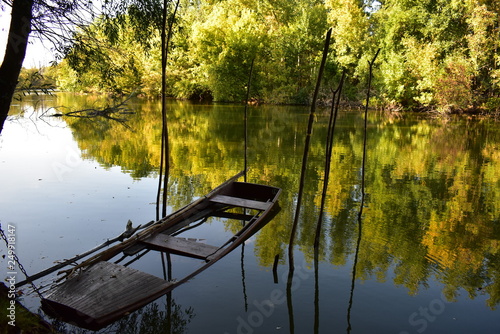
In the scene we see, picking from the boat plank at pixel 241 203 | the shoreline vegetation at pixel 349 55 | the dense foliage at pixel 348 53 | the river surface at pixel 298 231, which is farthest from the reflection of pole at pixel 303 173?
the dense foliage at pixel 348 53

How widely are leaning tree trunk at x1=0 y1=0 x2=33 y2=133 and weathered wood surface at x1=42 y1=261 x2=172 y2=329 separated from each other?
2004 millimetres

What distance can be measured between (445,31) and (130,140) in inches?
995

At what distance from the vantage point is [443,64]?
30109mm

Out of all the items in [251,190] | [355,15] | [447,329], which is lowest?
[447,329]

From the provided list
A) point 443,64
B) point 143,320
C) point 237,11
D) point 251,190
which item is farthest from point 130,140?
point 237,11

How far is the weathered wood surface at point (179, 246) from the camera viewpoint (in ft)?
19.7

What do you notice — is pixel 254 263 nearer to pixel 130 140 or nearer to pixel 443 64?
pixel 130 140

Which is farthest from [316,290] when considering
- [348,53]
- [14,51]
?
[348,53]

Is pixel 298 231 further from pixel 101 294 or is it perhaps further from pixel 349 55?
pixel 349 55

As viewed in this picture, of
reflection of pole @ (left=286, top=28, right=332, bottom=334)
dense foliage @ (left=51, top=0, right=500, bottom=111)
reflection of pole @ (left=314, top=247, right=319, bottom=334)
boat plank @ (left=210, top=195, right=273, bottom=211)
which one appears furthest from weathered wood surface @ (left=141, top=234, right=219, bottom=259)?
dense foliage @ (left=51, top=0, right=500, bottom=111)

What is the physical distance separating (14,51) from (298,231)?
222 inches

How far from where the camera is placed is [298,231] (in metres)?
8.12

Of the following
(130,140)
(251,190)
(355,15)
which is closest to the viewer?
(251,190)

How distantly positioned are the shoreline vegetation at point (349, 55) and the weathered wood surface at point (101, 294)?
25387mm
